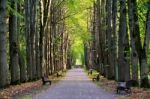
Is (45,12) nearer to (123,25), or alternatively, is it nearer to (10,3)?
(10,3)

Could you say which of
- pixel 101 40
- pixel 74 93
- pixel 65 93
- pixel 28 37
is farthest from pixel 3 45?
pixel 101 40

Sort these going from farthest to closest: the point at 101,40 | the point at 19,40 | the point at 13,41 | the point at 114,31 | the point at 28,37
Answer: the point at 101,40
the point at 19,40
the point at 28,37
the point at 114,31
the point at 13,41

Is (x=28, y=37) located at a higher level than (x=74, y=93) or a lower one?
higher

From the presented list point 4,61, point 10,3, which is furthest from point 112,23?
point 4,61

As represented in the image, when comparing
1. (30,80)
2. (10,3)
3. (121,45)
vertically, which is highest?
(10,3)

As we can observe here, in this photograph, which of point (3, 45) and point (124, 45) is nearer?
point (3, 45)

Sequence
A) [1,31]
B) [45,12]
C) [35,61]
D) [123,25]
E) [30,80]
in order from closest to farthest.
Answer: [1,31] → [123,25] → [30,80] → [35,61] → [45,12]

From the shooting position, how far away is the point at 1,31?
80.8ft

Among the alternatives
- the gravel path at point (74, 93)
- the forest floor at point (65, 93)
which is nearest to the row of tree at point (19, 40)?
the forest floor at point (65, 93)

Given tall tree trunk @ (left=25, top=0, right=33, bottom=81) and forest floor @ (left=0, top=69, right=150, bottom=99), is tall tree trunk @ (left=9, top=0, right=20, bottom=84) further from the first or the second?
tall tree trunk @ (left=25, top=0, right=33, bottom=81)

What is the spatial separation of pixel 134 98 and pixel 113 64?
1781 centimetres

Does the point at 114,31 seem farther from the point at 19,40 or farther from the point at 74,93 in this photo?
the point at 74,93

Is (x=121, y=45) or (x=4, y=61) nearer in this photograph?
(x=4, y=61)

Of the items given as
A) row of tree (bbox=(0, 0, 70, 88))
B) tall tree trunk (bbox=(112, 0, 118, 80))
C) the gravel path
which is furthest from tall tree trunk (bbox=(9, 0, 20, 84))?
tall tree trunk (bbox=(112, 0, 118, 80))
